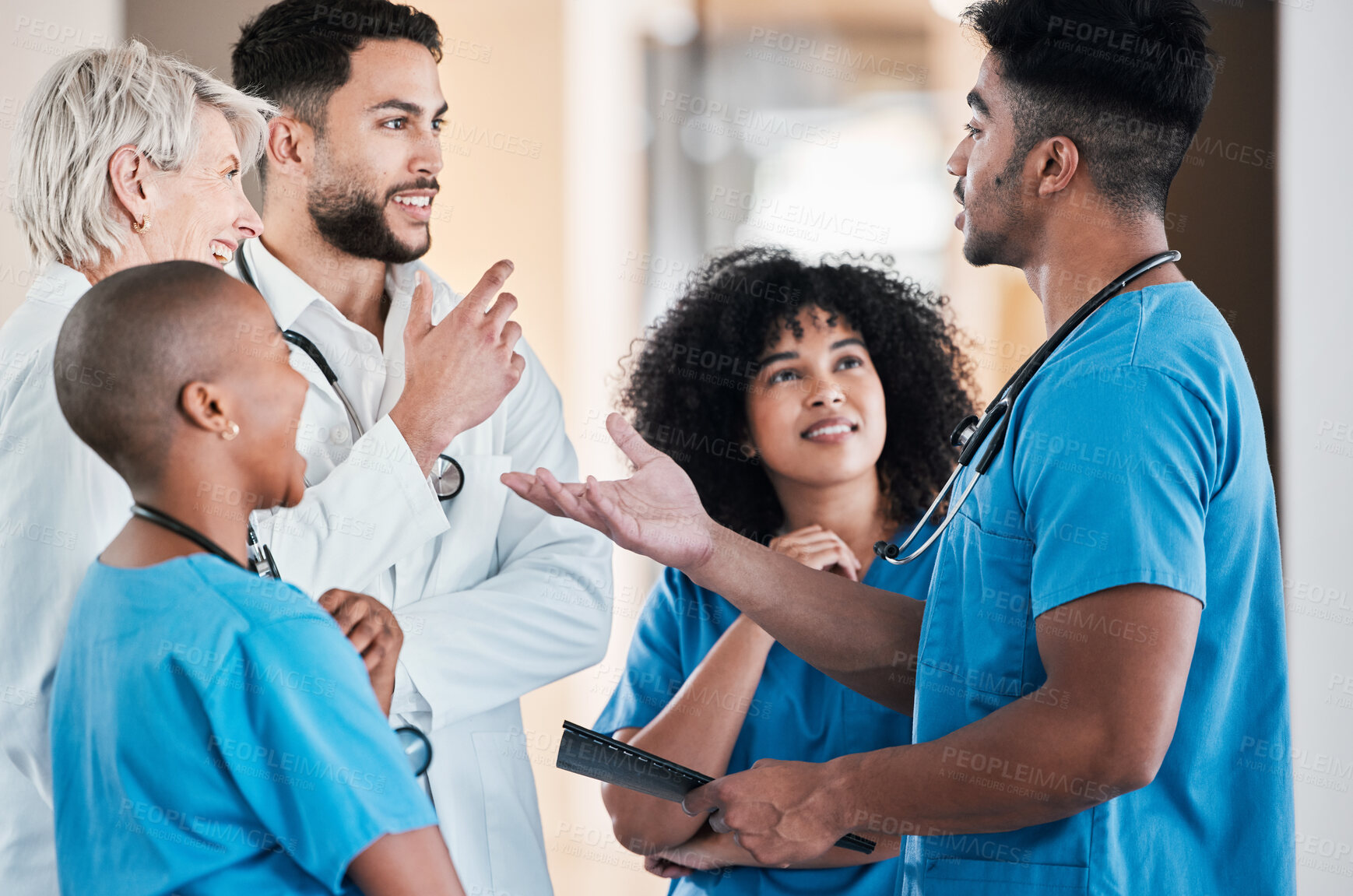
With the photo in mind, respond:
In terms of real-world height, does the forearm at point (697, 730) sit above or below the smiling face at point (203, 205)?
below

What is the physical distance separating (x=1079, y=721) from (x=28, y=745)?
1050mm

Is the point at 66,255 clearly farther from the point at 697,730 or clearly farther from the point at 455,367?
the point at 697,730

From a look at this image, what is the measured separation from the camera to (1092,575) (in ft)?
3.08

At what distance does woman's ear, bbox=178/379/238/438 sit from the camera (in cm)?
86

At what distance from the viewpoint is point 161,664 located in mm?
810

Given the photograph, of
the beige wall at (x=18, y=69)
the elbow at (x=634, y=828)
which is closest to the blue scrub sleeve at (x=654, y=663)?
the elbow at (x=634, y=828)

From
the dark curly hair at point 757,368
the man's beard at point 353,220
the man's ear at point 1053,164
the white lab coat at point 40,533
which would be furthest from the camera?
the dark curly hair at point 757,368

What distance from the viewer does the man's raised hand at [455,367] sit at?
1.36 metres

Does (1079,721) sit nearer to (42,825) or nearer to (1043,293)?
(1043,293)

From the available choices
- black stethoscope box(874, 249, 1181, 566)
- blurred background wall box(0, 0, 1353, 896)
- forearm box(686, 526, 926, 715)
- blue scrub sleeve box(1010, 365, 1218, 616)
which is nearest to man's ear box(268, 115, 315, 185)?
blurred background wall box(0, 0, 1353, 896)

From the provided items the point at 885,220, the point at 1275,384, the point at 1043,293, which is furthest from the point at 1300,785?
the point at 885,220

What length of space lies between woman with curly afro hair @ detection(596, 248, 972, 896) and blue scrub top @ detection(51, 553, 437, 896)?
707 millimetres

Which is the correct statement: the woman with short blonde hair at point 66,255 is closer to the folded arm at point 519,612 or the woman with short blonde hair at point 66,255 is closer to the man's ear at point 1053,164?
the folded arm at point 519,612

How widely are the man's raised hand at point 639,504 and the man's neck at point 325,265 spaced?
0.59 metres
